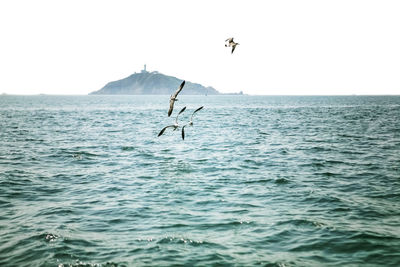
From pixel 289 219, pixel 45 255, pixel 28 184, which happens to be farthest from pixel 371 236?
pixel 28 184

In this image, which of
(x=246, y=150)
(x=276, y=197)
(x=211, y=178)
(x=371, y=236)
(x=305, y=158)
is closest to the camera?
(x=371, y=236)

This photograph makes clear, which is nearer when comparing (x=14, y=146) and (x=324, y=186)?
(x=324, y=186)

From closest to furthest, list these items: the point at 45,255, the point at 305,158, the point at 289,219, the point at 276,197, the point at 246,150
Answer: the point at 45,255 < the point at 289,219 < the point at 276,197 < the point at 305,158 < the point at 246,150

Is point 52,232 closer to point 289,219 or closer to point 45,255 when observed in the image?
point 45,255

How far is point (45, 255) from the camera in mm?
9719

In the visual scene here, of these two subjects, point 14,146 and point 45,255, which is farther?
point 14,146

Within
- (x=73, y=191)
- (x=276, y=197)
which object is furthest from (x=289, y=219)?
(x=73, y=191)

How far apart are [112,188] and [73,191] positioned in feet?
6.21

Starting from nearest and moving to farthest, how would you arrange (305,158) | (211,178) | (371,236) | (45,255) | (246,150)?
(45,255)
(371,236)
(211,178)
(305,158)
(246,150)

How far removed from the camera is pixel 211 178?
19016 mm

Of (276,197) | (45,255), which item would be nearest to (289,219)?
(276,197)

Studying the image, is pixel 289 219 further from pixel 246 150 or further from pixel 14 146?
pixel 14 146

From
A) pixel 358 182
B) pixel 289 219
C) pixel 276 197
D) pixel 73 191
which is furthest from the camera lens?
pixel 358 182

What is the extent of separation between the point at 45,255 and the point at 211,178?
35.3ft
